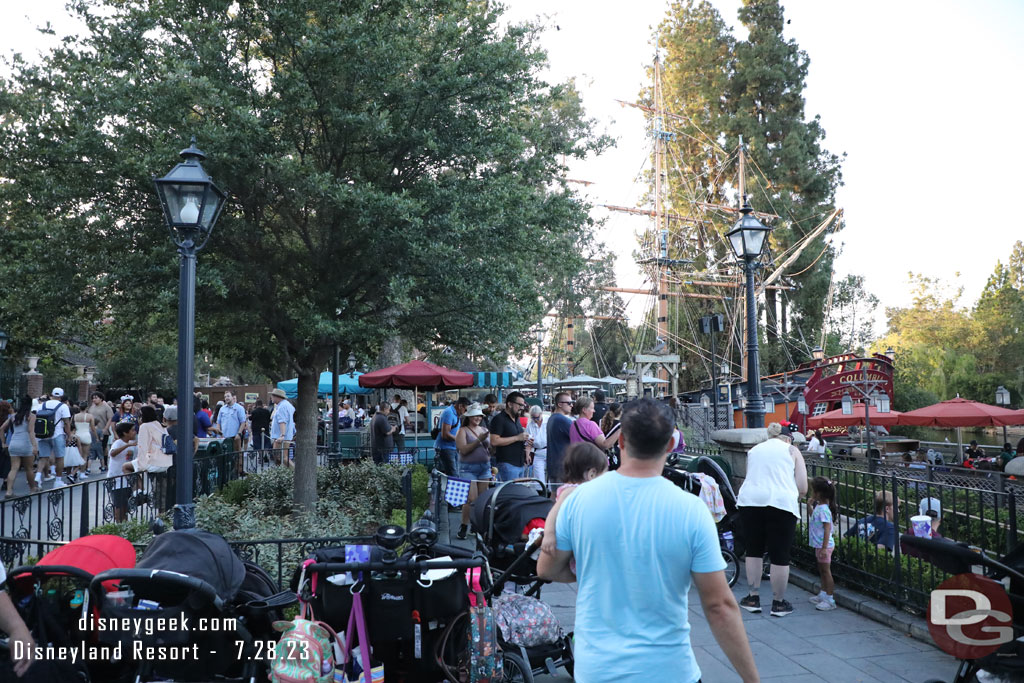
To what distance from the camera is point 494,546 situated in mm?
5562

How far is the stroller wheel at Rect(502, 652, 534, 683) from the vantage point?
176 inches

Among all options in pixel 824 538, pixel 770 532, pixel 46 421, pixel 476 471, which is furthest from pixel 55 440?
pixel 824 538

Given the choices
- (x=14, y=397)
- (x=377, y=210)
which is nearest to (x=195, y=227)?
(x=377, y=210)

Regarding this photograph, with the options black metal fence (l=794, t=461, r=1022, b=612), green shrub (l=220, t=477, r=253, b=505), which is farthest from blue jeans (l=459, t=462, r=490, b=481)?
black metal fence (l=794, t=461, r=1022, b=612)

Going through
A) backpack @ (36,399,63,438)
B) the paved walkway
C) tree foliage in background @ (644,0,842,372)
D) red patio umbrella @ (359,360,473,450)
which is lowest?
the paved walkway

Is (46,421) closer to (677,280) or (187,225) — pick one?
(187,225)

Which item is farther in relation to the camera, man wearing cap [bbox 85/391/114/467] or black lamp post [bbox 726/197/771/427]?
man wearing cap [bbox 85/391/114/467]

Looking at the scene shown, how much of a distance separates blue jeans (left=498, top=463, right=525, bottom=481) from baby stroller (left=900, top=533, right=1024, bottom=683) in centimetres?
653

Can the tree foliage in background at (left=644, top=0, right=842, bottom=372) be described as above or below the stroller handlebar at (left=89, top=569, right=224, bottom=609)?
above

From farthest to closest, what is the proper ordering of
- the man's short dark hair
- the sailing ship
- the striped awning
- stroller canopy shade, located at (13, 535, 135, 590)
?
the sailing ship
the striped awning
stroller canopy shade, located at (13, 535, 135, 590)
the man's short dark hair

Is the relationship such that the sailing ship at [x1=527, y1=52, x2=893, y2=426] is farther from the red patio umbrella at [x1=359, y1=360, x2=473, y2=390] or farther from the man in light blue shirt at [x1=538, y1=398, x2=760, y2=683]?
the man in light blue shirt at [x1=538, y1=398, x2=760, y2=683]

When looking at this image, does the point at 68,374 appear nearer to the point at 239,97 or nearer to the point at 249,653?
the point at 239,97

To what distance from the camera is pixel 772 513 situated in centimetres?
667

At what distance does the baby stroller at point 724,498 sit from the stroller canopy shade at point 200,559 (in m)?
4.75
